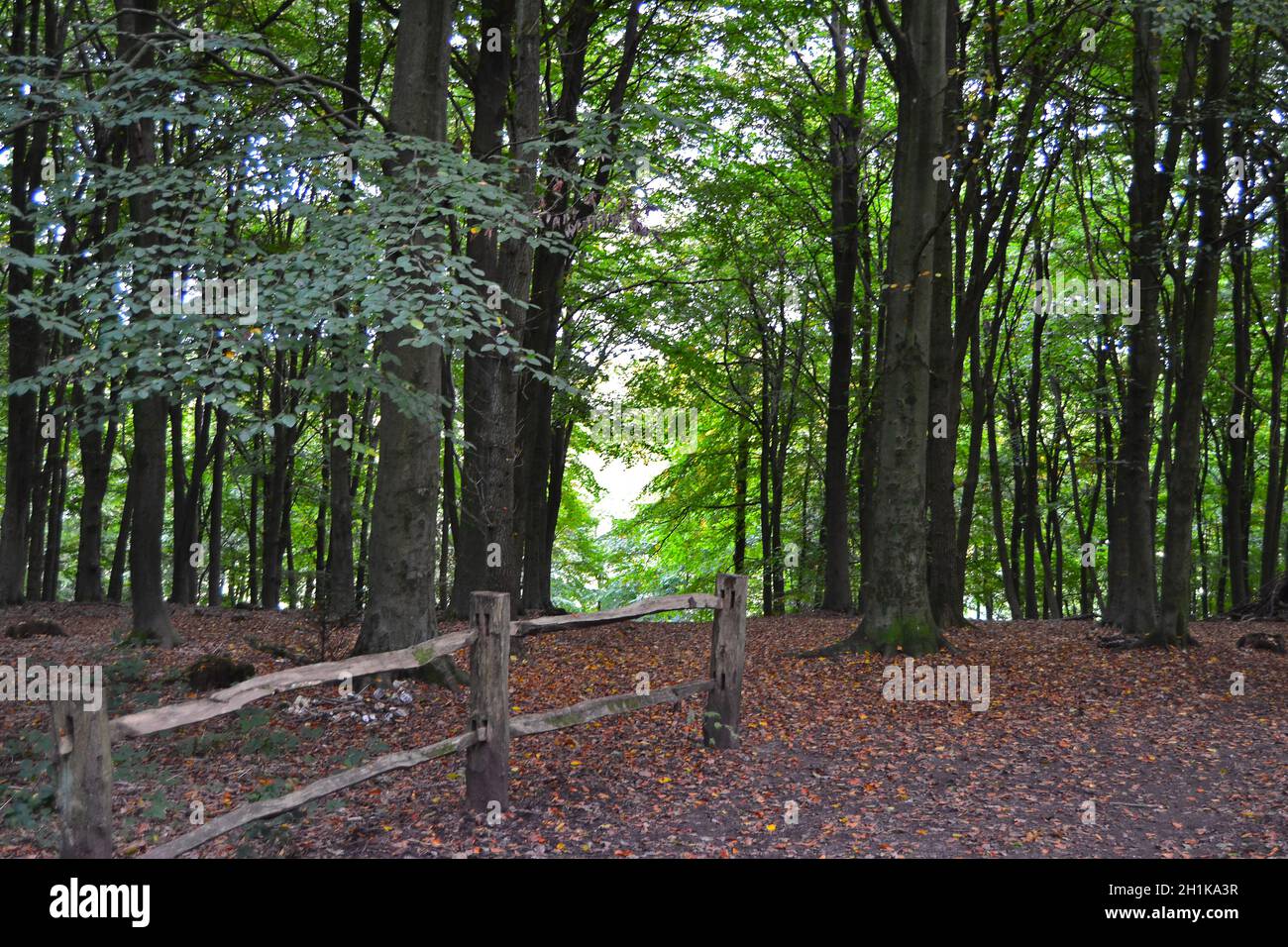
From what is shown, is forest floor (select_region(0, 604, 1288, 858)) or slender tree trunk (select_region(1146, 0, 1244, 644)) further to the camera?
slender tree trunk (select_region(1146, 0, 1244, 644))

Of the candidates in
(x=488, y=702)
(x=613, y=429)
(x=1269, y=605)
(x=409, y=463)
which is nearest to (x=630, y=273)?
(x=613, y=429)

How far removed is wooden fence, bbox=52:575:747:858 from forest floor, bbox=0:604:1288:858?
410 millimetres

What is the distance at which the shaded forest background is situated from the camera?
24.0 ft

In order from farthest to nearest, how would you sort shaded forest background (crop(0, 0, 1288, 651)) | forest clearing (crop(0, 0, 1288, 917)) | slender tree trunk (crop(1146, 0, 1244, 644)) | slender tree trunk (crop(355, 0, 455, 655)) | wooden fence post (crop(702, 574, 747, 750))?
slender tree trunk (crop(1146, 0, 1244, 644)) < slender tree trunk (crop(355, 0, 455, 655)) < wooden fence post (crop(702, 574, 747, 750)) < shaded forest background (crop(0, 0, 1288, 651)) < forest clearing (crop(0, 0, 1288, 917))

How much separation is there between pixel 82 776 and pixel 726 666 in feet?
15.9

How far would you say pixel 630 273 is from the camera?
19.5 metres

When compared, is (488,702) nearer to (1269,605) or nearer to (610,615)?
(610,615)

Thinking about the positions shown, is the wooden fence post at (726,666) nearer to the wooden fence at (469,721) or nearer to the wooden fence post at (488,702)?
the wooden fence at (469,721)

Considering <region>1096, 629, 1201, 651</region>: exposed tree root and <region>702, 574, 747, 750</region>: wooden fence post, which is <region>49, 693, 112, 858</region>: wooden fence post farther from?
<region>1096, 629, 1201, 651</region>: exposed tree root

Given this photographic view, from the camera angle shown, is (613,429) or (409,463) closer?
(409,463)

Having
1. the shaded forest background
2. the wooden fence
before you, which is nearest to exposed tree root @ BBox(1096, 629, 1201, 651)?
the shaded forest background
